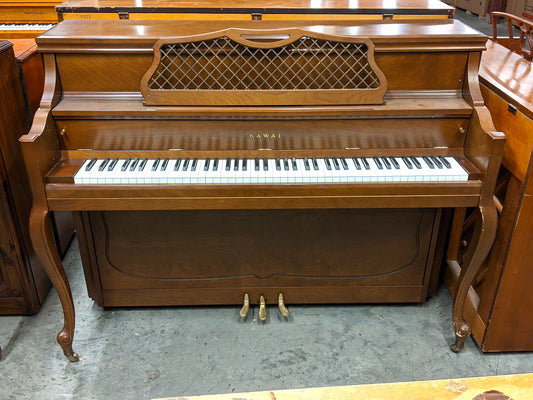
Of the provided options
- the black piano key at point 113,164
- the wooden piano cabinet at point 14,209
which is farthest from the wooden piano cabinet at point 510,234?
the wooden piano cabinet at point 14,209

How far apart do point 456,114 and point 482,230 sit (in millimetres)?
511

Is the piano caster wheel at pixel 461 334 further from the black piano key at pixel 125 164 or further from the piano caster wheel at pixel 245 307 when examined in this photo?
the black piano key at pixel 125 164

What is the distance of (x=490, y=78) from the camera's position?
240cm

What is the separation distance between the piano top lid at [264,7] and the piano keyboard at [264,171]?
1.05 metres

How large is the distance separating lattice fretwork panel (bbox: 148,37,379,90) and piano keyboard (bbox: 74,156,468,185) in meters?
0.34

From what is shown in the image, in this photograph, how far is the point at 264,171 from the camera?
6.94 feet

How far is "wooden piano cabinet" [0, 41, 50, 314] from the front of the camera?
7.86 feet

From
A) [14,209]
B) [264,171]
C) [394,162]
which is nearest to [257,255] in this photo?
[264,171]

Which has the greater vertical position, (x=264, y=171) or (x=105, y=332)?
(x=264, y=171)

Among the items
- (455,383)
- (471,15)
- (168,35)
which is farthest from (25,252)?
(471,15)

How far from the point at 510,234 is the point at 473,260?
19cm

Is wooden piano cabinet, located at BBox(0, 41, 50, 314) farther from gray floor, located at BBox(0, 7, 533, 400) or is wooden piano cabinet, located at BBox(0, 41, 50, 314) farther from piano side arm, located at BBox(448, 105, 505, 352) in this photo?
piano side arm, located at BBox(448, 105, 505, 352)

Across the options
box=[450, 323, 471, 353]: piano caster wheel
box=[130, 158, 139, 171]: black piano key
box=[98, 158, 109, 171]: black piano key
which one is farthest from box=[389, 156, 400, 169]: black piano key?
box=[98, 158, 109, 171]: black piano key

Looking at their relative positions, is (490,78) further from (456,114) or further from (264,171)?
(264,171)
